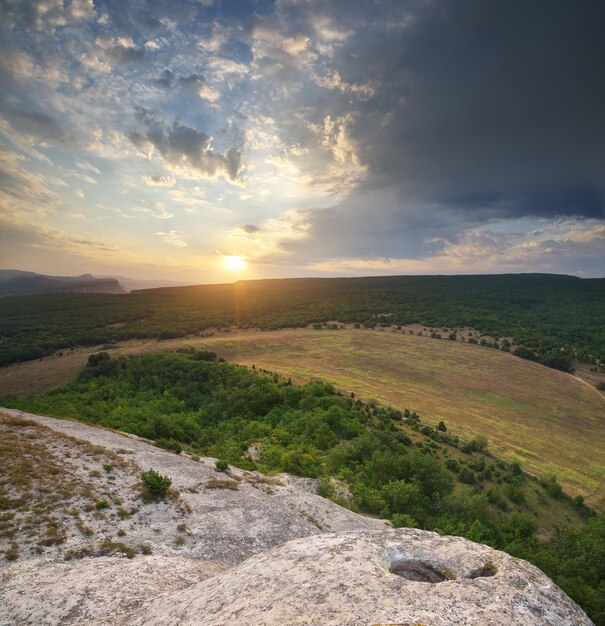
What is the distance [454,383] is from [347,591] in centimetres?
7147

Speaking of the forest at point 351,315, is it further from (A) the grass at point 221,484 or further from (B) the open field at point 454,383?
(A) the grass at point 221,484

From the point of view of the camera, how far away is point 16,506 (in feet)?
38.8

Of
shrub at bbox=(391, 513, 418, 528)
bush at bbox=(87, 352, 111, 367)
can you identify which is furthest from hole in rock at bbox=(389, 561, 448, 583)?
bush at bbox=(87, 352, 111, 367)

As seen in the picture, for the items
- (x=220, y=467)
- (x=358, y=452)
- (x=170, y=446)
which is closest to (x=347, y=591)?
(x=220, y=467)

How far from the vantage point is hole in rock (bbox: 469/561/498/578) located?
5.90 m

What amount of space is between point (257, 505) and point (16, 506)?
8.48 meters

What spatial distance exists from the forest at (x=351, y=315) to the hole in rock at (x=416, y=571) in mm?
93383

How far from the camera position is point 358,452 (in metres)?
30.0

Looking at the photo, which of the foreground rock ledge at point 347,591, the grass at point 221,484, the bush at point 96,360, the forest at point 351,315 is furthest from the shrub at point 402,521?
the forest at point 351,315

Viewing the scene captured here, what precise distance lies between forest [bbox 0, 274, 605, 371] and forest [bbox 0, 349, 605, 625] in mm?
52356

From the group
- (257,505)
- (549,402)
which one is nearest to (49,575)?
(257,505)

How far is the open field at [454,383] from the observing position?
47625 mm

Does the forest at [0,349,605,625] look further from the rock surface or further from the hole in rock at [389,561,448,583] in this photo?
the hole in rock at [389,561,448,583]

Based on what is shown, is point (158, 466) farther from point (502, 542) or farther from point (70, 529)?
point (502, 542)
